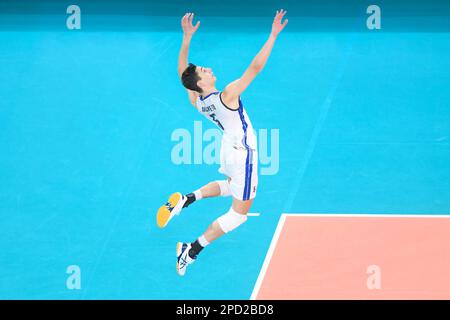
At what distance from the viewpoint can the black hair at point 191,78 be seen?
811cm

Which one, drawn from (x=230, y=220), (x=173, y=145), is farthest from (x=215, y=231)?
(x=173, y=145)

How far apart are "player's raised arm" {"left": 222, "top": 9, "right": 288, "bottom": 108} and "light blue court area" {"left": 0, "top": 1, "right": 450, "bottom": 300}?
1281 millimetres

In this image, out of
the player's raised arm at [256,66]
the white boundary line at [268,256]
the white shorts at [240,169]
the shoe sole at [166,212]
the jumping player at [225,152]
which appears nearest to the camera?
the player's raised arm at [256,66]

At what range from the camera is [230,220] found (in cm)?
833

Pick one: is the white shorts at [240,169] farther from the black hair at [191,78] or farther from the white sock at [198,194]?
the black hair at [191,78]

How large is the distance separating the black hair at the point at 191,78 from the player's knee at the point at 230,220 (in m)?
1.29

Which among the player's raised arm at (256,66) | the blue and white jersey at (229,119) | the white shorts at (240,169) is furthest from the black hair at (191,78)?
the white shorts at (240,169)

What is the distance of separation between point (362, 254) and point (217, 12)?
324cm

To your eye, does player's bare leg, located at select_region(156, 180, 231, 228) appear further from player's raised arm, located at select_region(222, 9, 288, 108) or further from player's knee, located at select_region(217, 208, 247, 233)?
player's raised arm, located at select_region(222, 9, 288, 108)

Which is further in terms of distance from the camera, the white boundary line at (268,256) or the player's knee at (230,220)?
the white boundary line at (268,256)

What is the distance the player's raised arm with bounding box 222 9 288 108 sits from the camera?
7.67 metres

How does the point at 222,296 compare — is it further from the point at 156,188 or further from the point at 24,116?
the point at 24,116

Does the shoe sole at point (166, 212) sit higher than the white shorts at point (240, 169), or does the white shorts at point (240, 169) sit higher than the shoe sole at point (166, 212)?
the white shorts at point (240, 169)

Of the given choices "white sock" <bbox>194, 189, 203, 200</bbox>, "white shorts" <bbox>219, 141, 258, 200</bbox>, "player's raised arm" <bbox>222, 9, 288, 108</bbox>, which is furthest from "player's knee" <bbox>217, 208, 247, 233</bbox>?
"player's raised arm" <bbox>222, 9, 288, 108</bbox>
